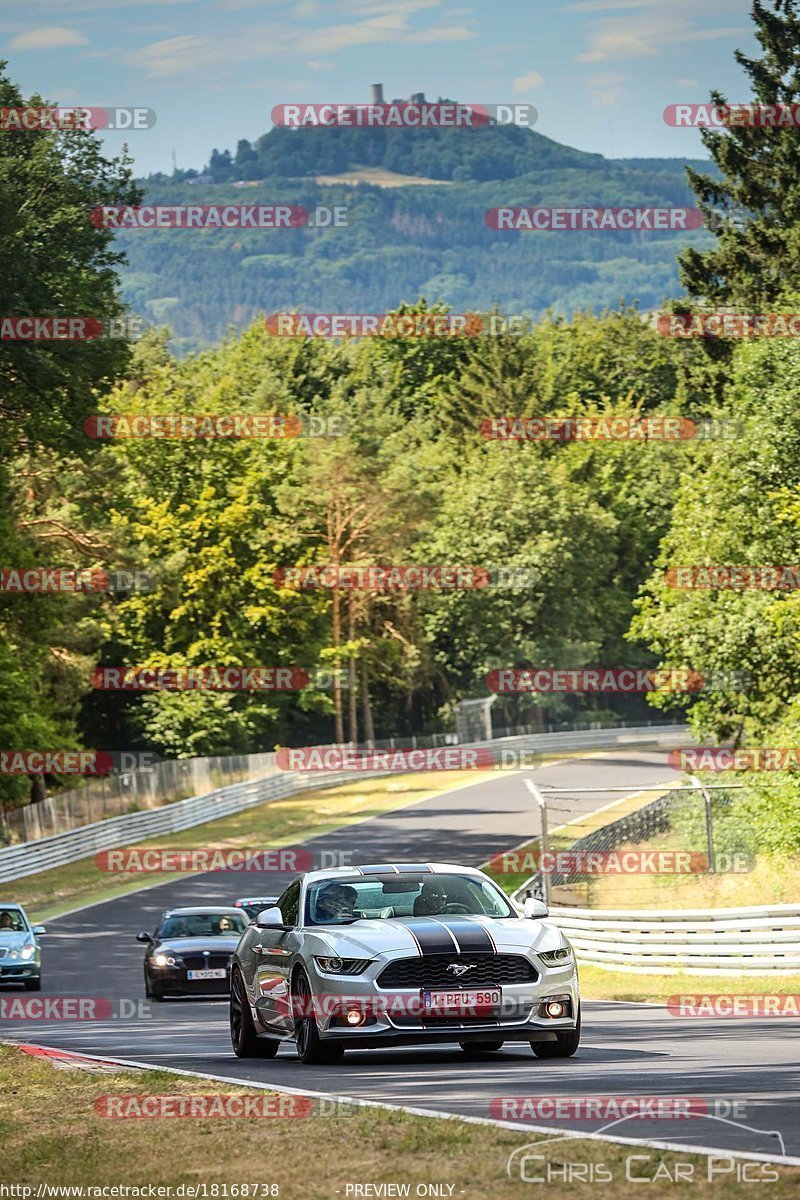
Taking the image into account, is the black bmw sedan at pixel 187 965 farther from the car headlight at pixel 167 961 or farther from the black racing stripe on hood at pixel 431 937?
the black racing stripe on hood at pixel 431 937

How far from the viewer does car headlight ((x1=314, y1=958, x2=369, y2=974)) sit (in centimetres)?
1319

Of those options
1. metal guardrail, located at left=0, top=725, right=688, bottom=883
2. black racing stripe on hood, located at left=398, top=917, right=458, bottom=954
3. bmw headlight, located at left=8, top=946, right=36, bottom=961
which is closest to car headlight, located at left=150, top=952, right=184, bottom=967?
bmw headlight, located at left=8, top=946, right=36, bottom=961

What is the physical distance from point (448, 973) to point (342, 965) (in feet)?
2.43

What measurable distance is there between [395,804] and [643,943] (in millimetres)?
40213

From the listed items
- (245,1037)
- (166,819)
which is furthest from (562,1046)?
(166,819)

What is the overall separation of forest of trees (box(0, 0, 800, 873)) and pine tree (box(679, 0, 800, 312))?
0.10 metres

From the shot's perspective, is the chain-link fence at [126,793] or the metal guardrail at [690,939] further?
the chain-link fence at [126,793]

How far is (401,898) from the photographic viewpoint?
46.8 ft

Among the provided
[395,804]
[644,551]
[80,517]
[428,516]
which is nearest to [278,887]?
[80,517]

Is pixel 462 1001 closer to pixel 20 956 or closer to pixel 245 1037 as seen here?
pixel 245 1037

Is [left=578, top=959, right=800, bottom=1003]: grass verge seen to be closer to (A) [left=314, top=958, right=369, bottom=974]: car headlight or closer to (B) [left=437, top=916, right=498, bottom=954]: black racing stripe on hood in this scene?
(B) [left=437, top=916, right=498, bottom=954]: black racing stripe on hood

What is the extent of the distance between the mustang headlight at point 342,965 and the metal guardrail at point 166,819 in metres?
37.3

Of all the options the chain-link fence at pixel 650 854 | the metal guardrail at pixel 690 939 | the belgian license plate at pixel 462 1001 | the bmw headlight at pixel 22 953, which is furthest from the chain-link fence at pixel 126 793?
the belgian license plate at pixel 462 1001

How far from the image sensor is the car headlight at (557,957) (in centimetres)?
1336
